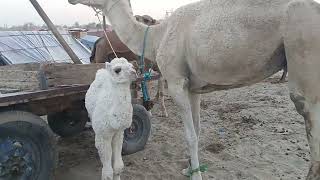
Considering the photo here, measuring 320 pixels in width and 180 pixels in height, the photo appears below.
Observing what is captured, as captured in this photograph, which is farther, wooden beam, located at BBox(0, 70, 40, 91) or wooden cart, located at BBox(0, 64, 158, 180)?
wooden beam, located at BBox(0, 70, 40, 91)

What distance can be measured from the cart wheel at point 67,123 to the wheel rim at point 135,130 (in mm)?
730

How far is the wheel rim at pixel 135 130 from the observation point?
5.25 metres

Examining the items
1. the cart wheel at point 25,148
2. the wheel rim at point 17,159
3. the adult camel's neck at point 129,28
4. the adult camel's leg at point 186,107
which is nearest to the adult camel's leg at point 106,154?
the cart wheel at point 25,148

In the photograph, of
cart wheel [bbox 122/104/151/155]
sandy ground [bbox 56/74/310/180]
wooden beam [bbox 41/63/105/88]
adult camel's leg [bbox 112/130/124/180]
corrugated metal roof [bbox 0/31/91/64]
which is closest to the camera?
adult camel's leg [bbox 112/130/124/180]

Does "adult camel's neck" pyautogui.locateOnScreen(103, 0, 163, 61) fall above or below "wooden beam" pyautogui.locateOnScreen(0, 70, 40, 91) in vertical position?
above

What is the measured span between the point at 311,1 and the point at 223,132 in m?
3.32

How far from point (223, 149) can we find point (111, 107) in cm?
255

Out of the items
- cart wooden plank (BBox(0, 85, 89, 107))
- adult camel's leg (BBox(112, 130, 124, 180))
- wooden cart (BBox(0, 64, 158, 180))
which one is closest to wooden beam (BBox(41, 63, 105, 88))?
wooden cart (BBox(0, 64, 158, 180))

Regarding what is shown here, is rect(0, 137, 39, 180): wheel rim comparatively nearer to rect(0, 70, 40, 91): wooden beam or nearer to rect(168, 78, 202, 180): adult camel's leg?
rect(0, 70, 40, 91): wooden beam

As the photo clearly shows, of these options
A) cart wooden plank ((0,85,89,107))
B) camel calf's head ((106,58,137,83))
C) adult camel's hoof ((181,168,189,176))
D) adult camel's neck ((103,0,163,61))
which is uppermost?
adult camel's neck ((103,0,163,61))

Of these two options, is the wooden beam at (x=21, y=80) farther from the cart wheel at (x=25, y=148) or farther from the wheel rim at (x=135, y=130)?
the wheel rim at (x=135, y=130)

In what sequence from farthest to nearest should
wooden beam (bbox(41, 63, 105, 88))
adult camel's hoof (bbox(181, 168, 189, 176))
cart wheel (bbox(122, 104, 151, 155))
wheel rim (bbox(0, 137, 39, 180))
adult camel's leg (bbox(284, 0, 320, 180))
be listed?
1. cart wheel (bbox(122, 104, 151, 155))
2. adult camel's hoof (bbox(181, 168, 189, 176))
3. wooden beam (bbox(41, 63, 105, 88))
4. wheel rim (bbox(0, 137, 39, 180))
5. adult camel's leg (bbox(284, 0, 320, 180))

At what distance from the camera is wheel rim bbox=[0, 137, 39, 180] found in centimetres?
350

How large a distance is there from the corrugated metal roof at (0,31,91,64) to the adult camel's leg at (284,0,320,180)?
4.06m
